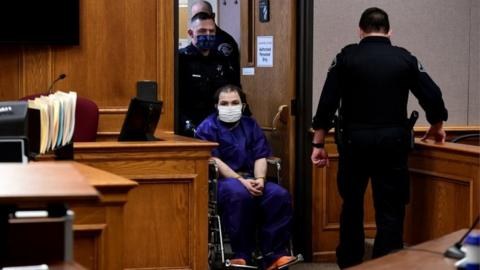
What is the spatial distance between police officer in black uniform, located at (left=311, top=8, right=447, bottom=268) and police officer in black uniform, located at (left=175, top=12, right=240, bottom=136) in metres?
1.63

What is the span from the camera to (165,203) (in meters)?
4.61

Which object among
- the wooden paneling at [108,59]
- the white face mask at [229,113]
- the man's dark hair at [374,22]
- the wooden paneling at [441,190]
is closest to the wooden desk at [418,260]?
the wooden paneling at [441,190]

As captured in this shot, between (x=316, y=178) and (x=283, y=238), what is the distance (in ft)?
1.86

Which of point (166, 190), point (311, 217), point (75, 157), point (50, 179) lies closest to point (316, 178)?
point (311, 217)

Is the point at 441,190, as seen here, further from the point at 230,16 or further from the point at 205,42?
the point at 230,16

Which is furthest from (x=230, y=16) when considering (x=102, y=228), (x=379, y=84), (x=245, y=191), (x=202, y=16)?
(x=102, y=228)

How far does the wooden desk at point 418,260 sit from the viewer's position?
7.57 ft

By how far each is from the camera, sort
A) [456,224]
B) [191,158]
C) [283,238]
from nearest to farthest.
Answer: [456,224] < [191,158] < [283,238]

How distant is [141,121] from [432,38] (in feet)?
7.18

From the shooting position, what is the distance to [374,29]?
4590 mm

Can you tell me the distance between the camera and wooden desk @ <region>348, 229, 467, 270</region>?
2307 millimetres

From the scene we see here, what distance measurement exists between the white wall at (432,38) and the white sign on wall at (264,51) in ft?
1.44

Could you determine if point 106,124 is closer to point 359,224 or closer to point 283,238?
point 283,238

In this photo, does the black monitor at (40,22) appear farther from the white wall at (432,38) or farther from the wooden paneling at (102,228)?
the wooden paneling at (102,228)
